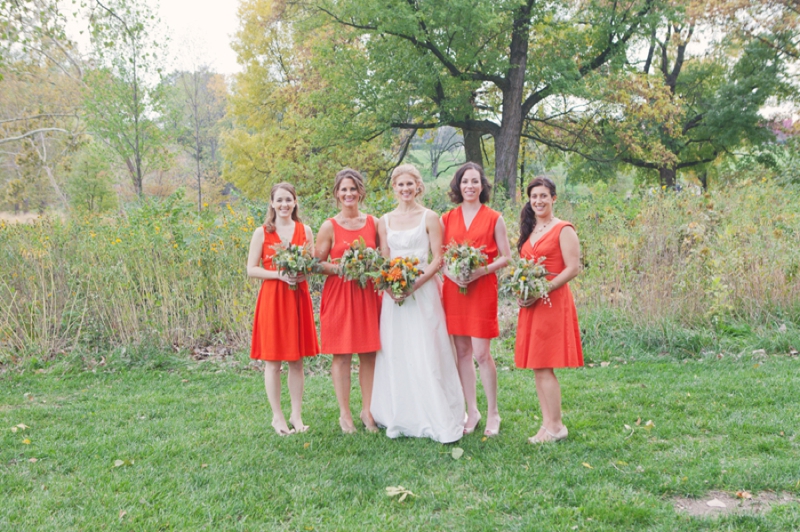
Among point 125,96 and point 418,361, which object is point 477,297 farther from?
point 125,96

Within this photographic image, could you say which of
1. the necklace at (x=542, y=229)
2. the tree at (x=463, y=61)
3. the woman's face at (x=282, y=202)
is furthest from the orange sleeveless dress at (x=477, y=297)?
the tree at (x=463, y=61)

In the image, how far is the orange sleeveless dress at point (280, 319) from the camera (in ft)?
15.0

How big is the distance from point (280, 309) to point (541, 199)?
213 centimetres

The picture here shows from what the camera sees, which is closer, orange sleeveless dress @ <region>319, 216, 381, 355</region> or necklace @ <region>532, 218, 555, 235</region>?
necklace @ <region>532, 218, 555, 235</region>

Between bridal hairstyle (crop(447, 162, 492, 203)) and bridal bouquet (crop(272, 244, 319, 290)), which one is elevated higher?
bridal hairstyle (crop(447, 162, 492, 203))

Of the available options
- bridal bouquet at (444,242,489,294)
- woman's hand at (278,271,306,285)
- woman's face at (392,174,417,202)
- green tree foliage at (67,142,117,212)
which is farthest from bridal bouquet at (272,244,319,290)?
green tree foliage at (67,142,117,212)

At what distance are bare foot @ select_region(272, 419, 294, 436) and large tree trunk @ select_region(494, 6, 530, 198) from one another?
13873 mm

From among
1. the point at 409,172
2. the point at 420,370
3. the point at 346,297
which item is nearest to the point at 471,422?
the point at 420,370

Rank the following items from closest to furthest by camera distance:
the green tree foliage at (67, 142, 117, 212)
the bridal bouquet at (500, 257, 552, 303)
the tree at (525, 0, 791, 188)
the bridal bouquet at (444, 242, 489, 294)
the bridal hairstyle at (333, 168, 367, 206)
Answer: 1. the bridal bouquet at (500, 257, 552, 303)
2. the bridal bouquet at (444, 242, 489, 294)
3. the bridal hairstyle at (333, 168, 367, 206)
4. the tree at (525, 0, 791, 188)
5. the green tree foliage at (67, 142, 117, 212)

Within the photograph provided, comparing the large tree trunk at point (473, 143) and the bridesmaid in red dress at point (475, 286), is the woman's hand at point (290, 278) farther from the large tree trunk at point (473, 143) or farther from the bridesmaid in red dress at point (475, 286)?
the large tree trunk at point (473, 143)

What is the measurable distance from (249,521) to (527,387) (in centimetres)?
339

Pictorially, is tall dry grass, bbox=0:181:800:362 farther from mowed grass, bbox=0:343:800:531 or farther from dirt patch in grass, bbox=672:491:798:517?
dirt patch in grass, bbox=672:491:798:517

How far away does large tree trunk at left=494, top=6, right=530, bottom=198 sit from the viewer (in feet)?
58.1

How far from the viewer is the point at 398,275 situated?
4242 millimetres
